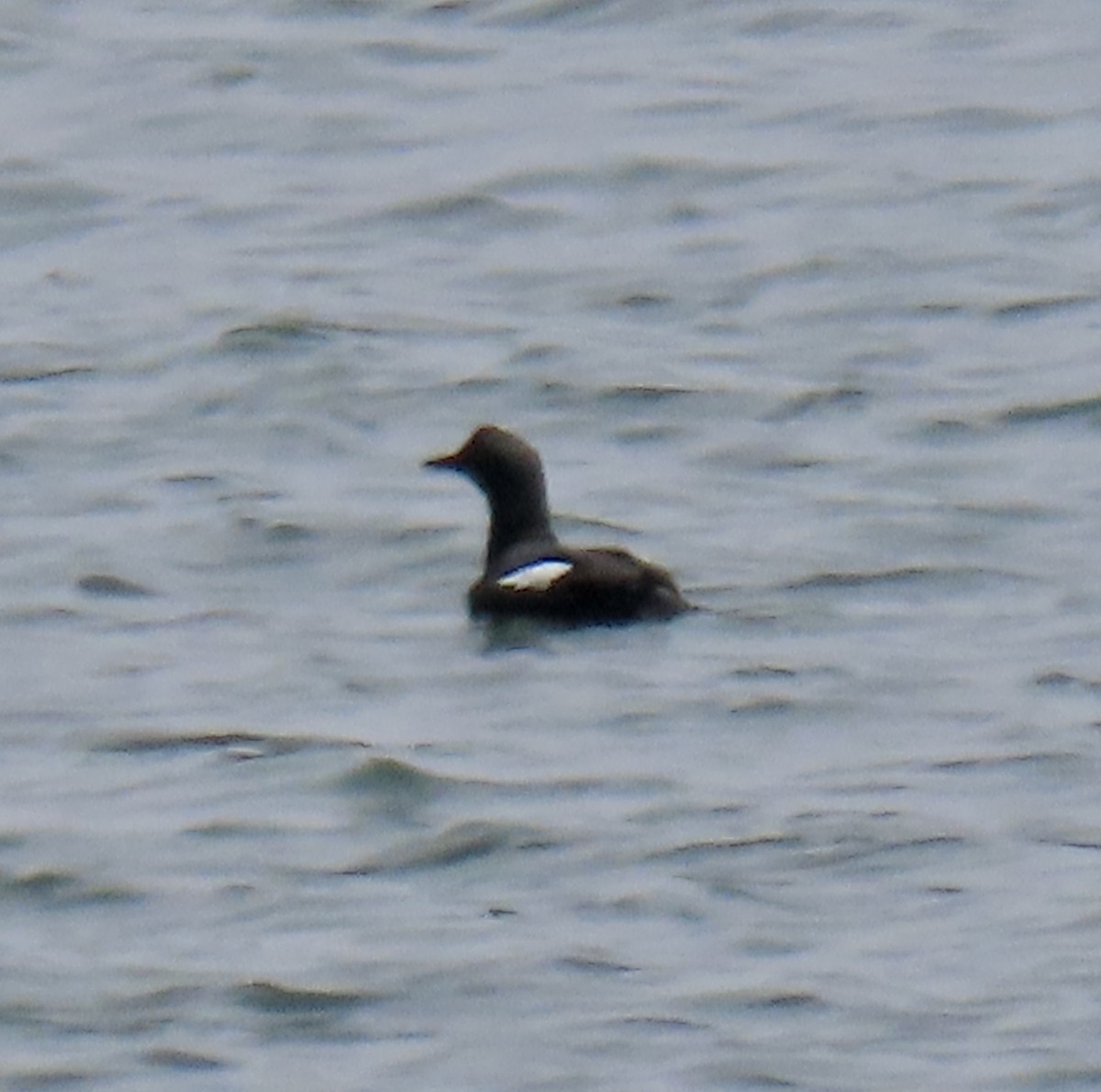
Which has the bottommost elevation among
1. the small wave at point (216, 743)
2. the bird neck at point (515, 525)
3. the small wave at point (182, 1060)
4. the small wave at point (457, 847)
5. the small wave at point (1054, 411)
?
the small wave at point (182, 1060)

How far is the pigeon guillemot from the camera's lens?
12453 millimetres

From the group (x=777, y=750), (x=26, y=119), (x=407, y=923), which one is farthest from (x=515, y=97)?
(x=407, y=923)

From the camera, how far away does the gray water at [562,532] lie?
381 inches

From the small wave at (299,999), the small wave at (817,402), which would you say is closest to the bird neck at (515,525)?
the small wave at (817,402)

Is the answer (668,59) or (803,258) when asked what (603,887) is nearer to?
(803,258)

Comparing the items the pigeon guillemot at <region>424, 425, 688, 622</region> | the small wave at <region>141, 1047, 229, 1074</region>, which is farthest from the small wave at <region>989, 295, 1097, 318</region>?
the small wave at <region>141, 1047, 229, 1074</region>

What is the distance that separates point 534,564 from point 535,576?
129 mm

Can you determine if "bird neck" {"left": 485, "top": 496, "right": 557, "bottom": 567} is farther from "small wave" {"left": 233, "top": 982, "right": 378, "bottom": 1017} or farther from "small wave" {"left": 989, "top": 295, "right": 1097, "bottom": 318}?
"small wave" {"left": 989, "top": 295, "right": 1097, "bottom": 318}

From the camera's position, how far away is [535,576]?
1264cm

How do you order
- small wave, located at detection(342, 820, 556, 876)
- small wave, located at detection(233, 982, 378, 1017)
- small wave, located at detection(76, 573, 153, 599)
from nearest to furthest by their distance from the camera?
small wave, located at detection(233, 982, 378, 1017), small wave, located at detection(342, 820, 556, 876), small wave, located at detection(76, 573, 153, 599)

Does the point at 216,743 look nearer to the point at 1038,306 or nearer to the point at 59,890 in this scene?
the point at 59,890

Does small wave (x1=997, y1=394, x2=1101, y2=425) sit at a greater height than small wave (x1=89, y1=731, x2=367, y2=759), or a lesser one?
greater

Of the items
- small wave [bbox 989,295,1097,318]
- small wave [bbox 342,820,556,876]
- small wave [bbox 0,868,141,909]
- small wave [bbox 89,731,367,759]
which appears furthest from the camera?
small wave [bbox 989,295,1097,318]

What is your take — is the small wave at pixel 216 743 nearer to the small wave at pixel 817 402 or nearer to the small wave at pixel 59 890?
the small wave at pixel 59 890
